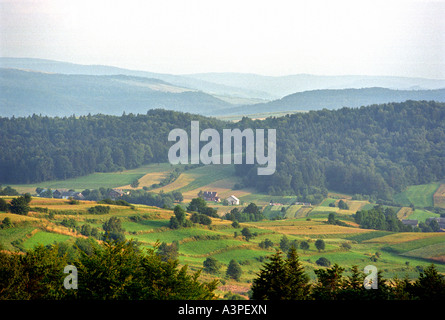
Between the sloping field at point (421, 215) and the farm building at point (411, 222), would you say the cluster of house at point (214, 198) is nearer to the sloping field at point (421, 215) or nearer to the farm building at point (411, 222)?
the farm building at point (411, 222)

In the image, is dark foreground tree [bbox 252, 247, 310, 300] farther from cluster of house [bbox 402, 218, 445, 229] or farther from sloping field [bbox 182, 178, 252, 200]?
sloping field [bbox 182, 178, 252, 200]

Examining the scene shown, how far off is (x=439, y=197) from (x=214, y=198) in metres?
45.7

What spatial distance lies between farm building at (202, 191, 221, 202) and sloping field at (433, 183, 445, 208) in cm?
4245

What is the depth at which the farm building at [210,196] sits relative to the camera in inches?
4410

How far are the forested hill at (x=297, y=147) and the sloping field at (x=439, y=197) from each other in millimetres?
9949

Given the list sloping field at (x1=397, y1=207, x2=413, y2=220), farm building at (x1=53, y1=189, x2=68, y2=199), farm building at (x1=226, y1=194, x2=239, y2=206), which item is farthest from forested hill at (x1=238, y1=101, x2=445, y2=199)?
farm building at (x1=53, y1=189, x2=68, y2=199)

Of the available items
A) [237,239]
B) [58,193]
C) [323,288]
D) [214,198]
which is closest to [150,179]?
[214,198]

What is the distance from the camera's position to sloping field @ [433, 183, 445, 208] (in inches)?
4317

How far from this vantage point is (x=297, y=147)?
155m

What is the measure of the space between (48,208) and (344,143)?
378ft

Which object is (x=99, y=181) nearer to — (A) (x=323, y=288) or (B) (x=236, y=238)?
(B) (x=236, y=238)

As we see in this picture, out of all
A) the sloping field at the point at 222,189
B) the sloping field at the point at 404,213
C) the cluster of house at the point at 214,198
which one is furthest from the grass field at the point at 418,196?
the cluster of house at the point at 214,198

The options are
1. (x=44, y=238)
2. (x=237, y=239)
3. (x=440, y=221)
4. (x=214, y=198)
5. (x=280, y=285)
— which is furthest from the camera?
(x=214, y=198)
